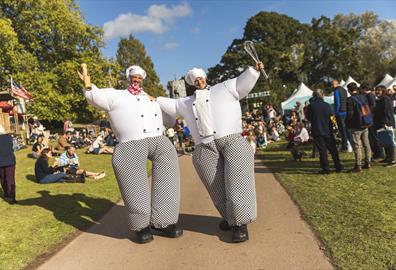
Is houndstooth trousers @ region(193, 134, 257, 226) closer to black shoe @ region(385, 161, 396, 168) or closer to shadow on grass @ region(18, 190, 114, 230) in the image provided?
shadow on grass @ region(18, 190, 114, 230)

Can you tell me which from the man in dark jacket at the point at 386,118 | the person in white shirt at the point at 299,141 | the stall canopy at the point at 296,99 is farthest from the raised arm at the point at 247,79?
the stall canopy at the point at 296,99

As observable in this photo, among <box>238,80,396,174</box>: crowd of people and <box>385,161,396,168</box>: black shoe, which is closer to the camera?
<box>238,80,396,174</box>: crowd of people

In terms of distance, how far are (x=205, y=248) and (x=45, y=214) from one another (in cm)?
363

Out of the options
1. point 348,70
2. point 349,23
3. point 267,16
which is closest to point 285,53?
point 267,16

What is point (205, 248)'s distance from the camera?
14.0 ft

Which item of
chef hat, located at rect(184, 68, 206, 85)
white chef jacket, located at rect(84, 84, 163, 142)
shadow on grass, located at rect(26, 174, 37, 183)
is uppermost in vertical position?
chef hat, located at rect(184, 68, 206, 85)

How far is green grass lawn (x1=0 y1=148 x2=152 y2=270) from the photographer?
16.4 ft

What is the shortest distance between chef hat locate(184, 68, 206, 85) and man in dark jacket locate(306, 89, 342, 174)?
408 centimetres

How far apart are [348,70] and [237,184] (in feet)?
163

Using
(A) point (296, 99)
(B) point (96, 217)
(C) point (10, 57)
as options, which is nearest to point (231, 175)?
(B) point (96, 217)

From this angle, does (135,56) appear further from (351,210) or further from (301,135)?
(351,210)

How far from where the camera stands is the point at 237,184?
442cm

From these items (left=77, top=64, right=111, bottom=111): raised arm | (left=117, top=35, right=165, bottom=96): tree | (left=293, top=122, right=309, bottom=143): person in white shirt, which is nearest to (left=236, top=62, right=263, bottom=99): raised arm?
(left=77, top=64, right=111, bottom=111): raised arm

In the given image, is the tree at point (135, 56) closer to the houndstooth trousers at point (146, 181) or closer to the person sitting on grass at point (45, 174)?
the person sitting on grass at point (45, 174)
